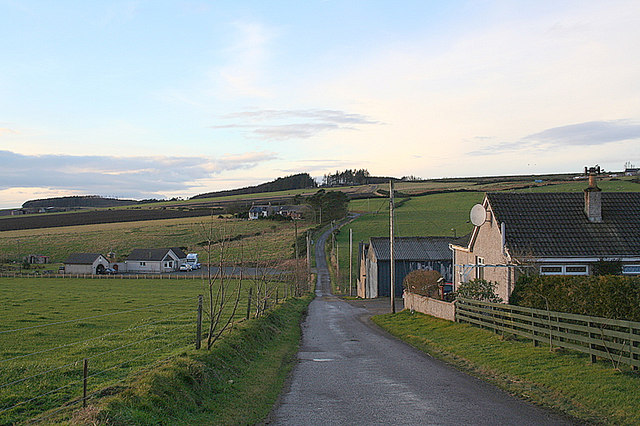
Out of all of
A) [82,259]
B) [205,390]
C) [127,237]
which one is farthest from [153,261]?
[205,390]

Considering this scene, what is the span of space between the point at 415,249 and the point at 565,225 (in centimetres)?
2736

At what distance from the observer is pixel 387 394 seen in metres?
10.6

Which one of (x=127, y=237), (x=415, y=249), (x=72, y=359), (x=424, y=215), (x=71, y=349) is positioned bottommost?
(x=71, y=349)

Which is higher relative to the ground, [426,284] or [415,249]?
[415,249]

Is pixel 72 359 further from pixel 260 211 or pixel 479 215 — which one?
pixel 260 211

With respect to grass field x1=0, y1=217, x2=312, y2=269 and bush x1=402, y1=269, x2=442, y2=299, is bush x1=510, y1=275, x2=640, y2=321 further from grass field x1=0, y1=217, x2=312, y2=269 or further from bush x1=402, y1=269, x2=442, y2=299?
grass field x1=0, y1=217, x2=312, y2=269

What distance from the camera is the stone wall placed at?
2231cm

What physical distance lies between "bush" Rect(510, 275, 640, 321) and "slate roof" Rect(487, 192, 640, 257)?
7.83 meters

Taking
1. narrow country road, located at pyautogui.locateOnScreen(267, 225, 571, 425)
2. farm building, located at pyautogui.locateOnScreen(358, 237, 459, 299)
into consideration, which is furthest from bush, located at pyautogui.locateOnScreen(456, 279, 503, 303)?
farm building, located at pyautogui.locateOnScreen(358, 237, 459, 299)

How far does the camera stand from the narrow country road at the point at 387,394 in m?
8.78

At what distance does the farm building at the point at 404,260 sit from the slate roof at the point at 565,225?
23.7 meters

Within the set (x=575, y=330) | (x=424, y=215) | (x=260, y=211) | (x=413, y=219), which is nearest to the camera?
(x=575, y=330)

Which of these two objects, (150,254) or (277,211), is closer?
Result: (150,254)

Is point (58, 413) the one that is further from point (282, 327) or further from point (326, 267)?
point (326, 267)
